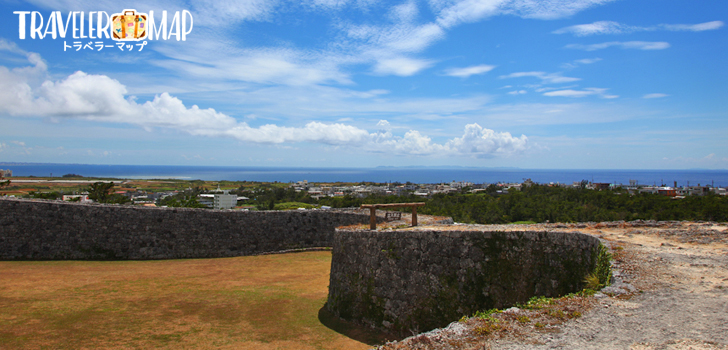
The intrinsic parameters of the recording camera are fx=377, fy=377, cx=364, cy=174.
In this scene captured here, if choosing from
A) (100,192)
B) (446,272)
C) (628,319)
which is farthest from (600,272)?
(100,192)

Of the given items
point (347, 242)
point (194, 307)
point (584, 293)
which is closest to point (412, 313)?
point (347, 242)

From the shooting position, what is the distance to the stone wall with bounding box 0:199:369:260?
527 inches

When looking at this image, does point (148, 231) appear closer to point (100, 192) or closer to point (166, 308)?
point (166, 308)

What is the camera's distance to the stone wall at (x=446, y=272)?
632 centimetres

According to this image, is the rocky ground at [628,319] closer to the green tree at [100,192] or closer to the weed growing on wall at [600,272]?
the weed growing on wall at [600,272]

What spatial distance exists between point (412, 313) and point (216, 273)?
7.76m

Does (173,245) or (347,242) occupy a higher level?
(347,242)

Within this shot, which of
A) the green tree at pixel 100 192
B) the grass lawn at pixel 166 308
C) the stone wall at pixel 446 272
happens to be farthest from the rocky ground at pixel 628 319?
the green tree at pixel 100 192

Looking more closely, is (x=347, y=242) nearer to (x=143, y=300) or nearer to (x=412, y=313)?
(x=412, y=313)

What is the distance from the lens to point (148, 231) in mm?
14531

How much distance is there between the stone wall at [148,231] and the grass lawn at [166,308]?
3.03 ft

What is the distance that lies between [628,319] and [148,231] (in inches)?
606

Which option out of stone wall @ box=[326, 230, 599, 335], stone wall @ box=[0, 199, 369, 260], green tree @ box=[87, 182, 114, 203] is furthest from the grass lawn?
green tree @ box=[87, 182, 114, 203]

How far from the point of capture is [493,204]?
25672 mm
